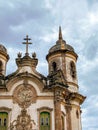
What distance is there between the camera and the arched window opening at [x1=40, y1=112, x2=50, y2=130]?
1025 inches

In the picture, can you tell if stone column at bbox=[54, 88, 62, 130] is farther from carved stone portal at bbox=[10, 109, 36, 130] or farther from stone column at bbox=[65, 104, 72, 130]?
carved stone portal at bbox=[10, 109, 36, 130]

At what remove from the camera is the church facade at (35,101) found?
2606 cm

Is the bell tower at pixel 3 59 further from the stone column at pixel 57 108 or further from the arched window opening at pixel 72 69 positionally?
the stone column at pixel 57 108

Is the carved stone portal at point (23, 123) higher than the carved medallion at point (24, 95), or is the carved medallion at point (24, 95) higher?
the carved medallion at point (24, 95)

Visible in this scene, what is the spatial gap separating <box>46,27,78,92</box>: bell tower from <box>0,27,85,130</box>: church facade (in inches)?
48.1

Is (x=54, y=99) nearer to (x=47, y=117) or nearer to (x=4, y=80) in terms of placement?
(x=47, y=117)

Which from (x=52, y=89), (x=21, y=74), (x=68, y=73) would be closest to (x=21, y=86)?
(x=21, y=74)

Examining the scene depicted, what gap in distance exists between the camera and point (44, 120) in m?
26.3

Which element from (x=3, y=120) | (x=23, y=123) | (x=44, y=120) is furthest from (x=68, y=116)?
(x=3, y=120)

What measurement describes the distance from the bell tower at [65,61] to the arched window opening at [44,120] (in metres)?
5.38

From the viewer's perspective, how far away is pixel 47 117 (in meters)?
26.4

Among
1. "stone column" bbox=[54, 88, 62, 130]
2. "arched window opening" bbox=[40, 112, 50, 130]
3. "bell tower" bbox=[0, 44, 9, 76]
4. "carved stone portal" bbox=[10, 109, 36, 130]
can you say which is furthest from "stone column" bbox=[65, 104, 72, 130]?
"bell tower" bbox=[0, 44, 9, 76]

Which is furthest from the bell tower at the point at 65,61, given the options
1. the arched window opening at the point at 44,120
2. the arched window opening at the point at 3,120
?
the arched window opening at the point at 3,120

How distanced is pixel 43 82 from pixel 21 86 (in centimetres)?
217
